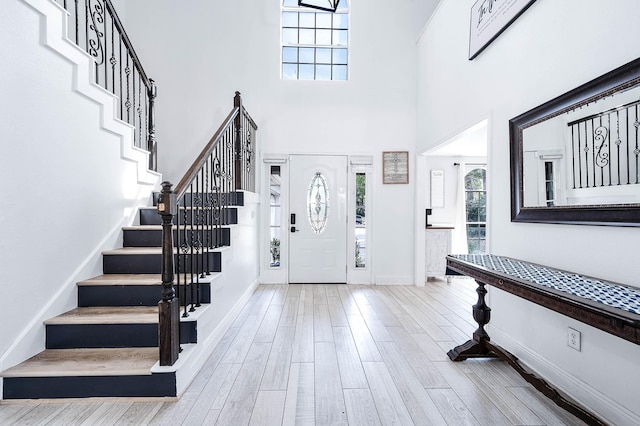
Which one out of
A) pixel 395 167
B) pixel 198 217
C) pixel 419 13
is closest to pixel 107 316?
pixel 198 217

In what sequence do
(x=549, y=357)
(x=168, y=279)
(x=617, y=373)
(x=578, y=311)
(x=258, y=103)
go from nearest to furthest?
(x=578, y=311) < (x=617, y=373) < (x=168, y=279) < (x=549, y=357) < (x=258, y=103)

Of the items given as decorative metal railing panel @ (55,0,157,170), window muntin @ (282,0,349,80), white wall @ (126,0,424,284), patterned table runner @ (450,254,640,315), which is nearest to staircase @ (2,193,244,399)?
decorative metal railing panel @ (55,0,157,170)

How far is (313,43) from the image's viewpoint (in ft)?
16.5

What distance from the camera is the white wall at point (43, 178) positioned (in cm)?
191

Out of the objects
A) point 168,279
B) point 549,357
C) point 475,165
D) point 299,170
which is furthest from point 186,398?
point 475,165

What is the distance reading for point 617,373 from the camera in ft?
5.41

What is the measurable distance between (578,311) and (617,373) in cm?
68

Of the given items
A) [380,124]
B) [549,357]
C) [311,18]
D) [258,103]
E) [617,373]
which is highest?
[311,18]

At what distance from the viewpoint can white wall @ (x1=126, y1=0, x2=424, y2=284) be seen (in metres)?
4.68

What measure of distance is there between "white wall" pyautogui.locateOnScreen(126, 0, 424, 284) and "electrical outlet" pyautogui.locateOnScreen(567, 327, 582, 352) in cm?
296

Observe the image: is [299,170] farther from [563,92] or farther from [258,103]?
[563,92]

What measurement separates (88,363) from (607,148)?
11.0ft

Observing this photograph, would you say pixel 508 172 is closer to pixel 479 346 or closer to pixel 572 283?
pixel 572 283

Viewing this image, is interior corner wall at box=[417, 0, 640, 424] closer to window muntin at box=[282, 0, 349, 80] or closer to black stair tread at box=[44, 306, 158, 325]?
window muntin at box=[282, 0, 349, 80]
